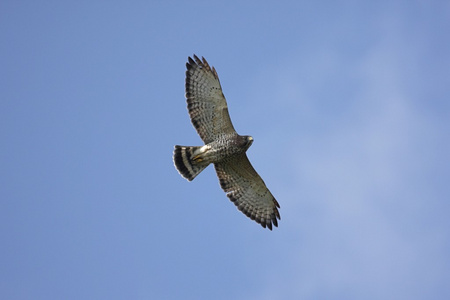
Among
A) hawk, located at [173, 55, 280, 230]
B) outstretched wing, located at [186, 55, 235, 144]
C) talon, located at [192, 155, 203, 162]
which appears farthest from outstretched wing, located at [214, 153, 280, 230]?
outstretched wing, located at [186, 55, 235, 144]

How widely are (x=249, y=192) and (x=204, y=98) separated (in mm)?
2521

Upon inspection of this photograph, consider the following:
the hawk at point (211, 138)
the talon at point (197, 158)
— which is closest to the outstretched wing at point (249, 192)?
the hawk at point (211, 138)

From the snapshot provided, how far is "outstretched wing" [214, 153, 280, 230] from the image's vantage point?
15.5 meters

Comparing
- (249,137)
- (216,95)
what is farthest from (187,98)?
(249,137)

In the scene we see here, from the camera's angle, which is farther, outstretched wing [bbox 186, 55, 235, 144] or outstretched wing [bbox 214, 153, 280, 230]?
outstretched wing [bbox 214, 153, 280, 230]

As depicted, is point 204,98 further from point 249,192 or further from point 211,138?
point 249,192

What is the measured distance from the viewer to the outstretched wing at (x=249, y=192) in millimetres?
15547

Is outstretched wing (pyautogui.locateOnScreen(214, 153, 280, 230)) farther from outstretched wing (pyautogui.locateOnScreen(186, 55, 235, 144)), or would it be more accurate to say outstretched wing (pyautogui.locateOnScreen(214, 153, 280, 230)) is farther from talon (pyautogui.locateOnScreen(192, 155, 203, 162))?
outstretched wing (pyautogui.locateOnScreen(186, 55, 235, 144))

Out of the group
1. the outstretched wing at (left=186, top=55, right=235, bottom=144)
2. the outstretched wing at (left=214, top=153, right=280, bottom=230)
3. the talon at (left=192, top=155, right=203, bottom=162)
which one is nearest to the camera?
the outstretched wing at (left=186, top=55, right=235, bottom=144)

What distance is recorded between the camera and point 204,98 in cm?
1459

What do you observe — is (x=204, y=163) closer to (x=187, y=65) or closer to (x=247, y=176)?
(x=247, y=176)

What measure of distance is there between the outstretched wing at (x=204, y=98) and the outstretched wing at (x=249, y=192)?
1.11 metres

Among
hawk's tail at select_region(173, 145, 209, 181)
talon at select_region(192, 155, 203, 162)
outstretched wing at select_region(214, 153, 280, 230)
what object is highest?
outstretched wing at select_region(214, 153, 280, 230)

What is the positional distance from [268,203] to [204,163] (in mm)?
1819
